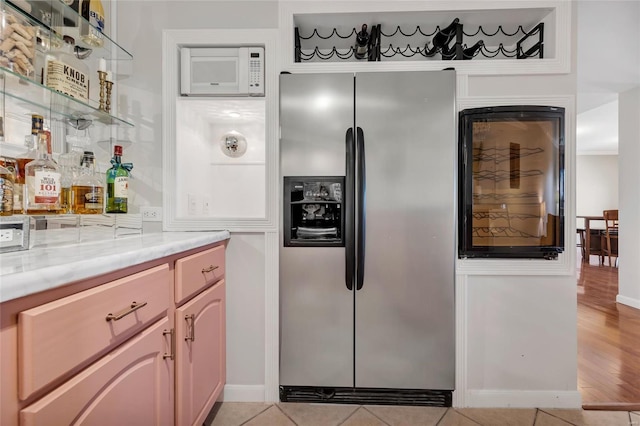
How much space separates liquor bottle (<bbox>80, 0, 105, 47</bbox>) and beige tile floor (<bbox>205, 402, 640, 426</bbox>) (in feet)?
6.82

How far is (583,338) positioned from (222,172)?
10.7 ft

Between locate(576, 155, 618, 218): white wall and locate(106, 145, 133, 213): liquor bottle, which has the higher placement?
locate(576, 155, 618, 218): white wall

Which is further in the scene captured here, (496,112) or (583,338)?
(583,338)

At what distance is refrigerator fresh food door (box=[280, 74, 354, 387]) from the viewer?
66.8 inches

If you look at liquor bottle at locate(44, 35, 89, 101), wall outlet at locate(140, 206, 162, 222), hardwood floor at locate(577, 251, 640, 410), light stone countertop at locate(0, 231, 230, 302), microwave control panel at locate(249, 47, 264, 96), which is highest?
microwave control panel at locate(249, 47, 264, 96)

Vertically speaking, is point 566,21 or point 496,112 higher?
point 566,21

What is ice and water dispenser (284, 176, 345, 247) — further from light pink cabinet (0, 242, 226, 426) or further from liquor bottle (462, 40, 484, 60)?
liquor bottle (462, 40, 484, 60)

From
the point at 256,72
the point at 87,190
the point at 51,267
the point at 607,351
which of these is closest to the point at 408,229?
the point at 256,72

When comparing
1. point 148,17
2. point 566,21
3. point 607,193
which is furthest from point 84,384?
point 607,193

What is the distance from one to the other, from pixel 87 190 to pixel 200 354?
92 centimetres

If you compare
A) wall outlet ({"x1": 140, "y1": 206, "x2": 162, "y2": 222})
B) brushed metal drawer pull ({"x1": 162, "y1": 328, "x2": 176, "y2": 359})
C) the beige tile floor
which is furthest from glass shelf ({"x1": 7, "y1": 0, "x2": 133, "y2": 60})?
the beige tile floor

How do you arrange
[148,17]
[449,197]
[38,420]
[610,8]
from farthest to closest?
A: [610,8] < [148,17] < [449,197] < [38,420]

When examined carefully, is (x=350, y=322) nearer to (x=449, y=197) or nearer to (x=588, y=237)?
(x=449, y=197)

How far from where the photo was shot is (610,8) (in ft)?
7.11
